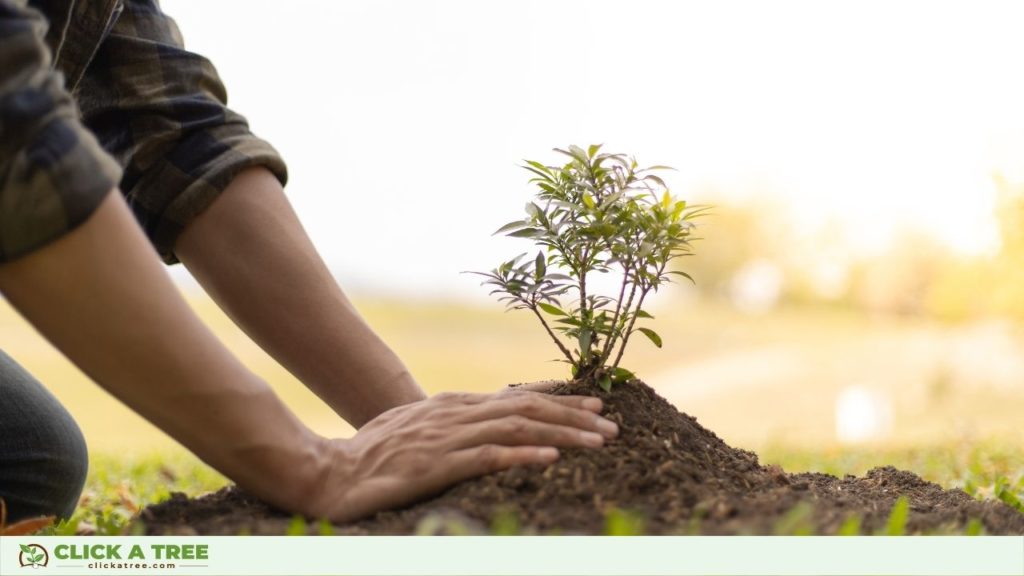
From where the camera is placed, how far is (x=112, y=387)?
180cm

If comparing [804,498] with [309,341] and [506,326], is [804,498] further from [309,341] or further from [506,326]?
[506,326]

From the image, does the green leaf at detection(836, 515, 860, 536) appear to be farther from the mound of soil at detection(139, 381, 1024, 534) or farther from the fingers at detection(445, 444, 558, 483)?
the fingers at detection(445, 444, 558, 483)

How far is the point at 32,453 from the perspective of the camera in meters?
3.04

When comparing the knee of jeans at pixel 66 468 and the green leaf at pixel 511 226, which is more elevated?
the green leaf at pixel 511 226

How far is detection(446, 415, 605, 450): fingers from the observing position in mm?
2025

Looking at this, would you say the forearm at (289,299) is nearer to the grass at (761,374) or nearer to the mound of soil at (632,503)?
the mound of soil at (632,503)

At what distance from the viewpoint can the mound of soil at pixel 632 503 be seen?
1811 mm

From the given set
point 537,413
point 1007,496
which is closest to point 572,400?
point 537,413

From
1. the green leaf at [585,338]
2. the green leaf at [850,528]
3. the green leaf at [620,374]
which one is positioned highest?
the green leaf at [585,338]

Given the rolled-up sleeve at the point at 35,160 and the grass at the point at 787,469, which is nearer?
the rolled-up sleeve at the point at 35,160

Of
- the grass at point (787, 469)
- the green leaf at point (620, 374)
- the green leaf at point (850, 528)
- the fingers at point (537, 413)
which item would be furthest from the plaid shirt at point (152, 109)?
the green leaf at point (850, 528)

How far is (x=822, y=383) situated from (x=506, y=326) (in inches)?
341

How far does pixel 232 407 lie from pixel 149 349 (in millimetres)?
202

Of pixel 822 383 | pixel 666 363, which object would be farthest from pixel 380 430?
pixel 666 363
